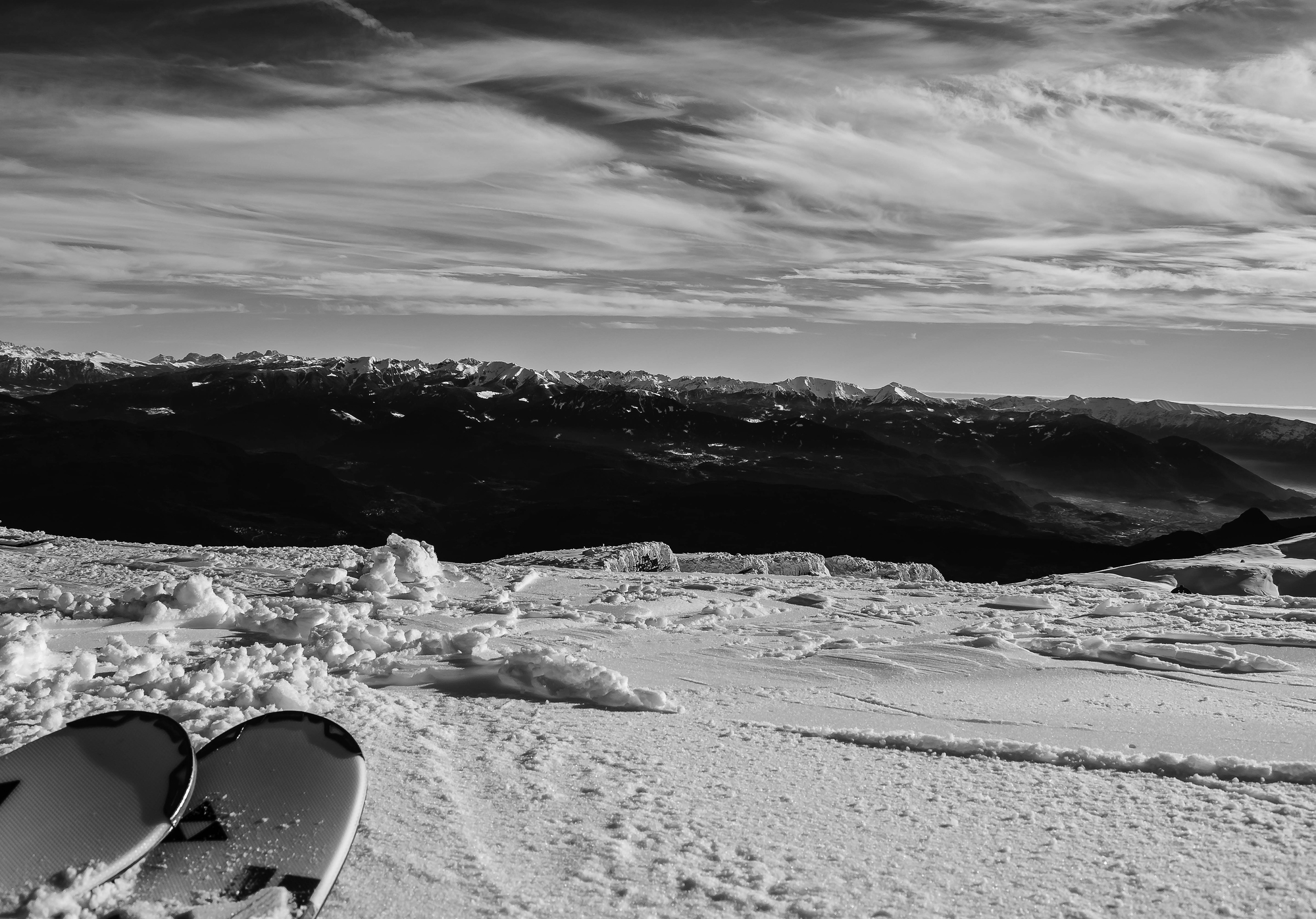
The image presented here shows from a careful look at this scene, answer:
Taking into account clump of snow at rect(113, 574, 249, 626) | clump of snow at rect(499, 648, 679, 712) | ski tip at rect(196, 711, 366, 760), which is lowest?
clump of snow at rect(113, 574, 249, 626)

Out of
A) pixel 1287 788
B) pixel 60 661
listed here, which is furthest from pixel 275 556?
pixel 1287 788

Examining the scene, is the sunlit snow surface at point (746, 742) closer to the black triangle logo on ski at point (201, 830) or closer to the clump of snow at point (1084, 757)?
the clump of snow at point (1084, 757)

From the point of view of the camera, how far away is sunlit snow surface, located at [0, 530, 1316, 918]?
364 cm

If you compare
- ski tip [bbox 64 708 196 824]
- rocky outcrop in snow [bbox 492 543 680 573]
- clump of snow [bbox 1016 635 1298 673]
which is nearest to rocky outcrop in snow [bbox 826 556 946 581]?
rocky outcrop in snow [bbox 492 543 680 573]

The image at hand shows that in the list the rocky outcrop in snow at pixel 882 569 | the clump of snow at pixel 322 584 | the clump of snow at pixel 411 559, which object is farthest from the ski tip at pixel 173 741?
the rocky outcrop in snow at pixel 882 569

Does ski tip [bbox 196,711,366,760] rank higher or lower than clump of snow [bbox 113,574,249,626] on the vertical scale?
higher

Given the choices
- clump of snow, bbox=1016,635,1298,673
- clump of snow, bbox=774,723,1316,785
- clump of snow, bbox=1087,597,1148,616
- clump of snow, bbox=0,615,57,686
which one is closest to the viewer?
clump of snow, bbox=774,723,1316,785

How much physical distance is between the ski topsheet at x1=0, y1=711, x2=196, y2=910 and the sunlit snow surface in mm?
244

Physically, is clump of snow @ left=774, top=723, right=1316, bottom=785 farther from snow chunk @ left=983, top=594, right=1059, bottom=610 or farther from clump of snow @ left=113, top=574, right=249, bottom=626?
snow chunk @ left=983, top=594, right=1059, bottom=610

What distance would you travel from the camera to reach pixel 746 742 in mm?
5742

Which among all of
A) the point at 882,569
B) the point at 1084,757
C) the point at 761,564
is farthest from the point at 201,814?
the point at 882,569

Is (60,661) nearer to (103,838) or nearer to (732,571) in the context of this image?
(103,838)

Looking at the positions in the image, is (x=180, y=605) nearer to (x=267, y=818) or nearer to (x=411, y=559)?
(x=411, y=559)

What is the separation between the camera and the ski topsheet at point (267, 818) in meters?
3.25
